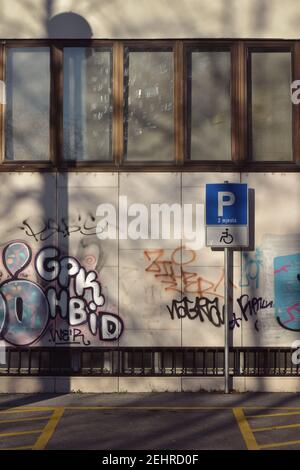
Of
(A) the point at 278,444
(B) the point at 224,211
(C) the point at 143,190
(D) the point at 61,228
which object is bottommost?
(A) the point at 278,444

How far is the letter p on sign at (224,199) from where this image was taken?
1287 centimetres

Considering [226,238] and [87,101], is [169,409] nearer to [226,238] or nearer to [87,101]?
[226,238]

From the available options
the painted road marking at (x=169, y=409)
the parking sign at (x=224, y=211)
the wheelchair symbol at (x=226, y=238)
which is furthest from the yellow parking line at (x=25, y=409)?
the wheelchair symbol at (x=226, y=238)

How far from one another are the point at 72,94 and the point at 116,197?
1.66m

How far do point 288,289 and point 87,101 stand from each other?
3985 mm

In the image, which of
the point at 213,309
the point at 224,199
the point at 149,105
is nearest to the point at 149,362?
the point at 213,309

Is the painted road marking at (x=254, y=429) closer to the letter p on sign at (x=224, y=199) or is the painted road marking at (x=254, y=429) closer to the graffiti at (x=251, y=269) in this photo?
the graffiti at (x=251, y=269)

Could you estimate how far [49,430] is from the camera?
10.5 metres

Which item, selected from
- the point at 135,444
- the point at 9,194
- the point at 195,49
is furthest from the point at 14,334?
the point at 195,49

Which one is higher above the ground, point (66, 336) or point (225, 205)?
point (225, 205)

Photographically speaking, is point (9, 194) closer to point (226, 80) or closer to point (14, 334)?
point (14, 334)

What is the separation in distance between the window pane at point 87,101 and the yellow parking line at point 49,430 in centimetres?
385

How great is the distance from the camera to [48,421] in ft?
36.3

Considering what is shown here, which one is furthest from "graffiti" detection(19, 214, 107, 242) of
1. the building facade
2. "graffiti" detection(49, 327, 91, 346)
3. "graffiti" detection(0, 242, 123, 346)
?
"graffiti" detection(49, 327, 91, 346)
